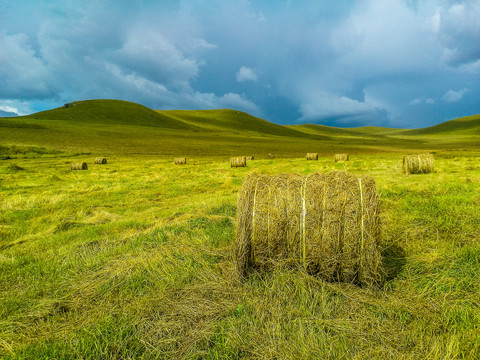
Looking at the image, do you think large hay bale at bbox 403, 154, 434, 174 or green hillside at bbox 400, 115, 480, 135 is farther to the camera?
green hillside at bbox 400, 115, 480, 135

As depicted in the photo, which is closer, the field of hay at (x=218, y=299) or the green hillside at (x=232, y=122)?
the field of hay at (x=218, y=299)

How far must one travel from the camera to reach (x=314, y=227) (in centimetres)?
448

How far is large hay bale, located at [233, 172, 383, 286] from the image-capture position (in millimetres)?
4324

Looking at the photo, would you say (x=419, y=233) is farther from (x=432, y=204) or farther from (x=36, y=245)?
(x=36, y=245)

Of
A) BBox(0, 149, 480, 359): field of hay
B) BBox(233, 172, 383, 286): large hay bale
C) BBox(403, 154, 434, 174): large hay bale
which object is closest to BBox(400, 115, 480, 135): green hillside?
BBox(403, 154, 434, 174): large hay bale

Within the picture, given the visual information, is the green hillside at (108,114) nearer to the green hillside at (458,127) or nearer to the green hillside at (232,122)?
the green hillside at (232,122)

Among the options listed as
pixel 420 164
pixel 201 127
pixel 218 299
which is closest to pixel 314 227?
pixel 218 299

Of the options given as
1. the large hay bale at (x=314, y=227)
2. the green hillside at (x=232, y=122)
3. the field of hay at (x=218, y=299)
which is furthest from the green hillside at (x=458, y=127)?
the large hay bale at (x=314, y=227)

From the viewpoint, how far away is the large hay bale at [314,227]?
14.2 ft

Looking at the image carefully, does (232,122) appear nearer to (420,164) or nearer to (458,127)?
(458,127)

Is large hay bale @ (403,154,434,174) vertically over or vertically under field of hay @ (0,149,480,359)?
over

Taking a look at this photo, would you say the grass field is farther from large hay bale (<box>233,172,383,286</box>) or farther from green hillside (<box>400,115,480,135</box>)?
green hillside (<box>400,115,480,135</box>)

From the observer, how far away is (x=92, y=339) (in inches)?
129

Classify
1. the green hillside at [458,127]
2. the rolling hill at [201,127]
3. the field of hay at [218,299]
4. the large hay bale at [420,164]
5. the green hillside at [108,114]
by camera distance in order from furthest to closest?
1. the green hillside at [458,127]
2. the green hillside at [108,114]
3. the rolling hill at [201,127]
4. the large hay bale at [420,164]
5. the field of hay at [218,299]
